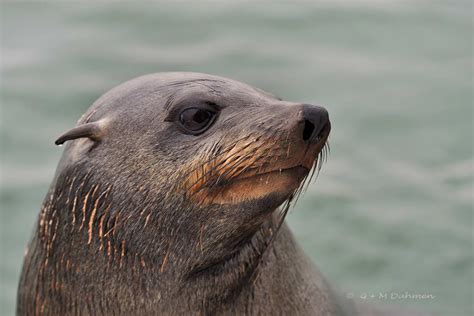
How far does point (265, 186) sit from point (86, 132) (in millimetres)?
942

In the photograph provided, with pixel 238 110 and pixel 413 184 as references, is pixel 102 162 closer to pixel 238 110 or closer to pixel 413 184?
pixel 238 110

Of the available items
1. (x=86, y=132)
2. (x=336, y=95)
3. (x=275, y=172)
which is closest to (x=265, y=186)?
(x=275, y=172)

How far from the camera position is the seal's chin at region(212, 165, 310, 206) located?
15.0 feet

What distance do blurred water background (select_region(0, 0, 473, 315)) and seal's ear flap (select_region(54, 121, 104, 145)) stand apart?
2.98 metres

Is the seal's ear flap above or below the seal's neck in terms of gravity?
above

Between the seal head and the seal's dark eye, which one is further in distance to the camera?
the seal's dark eye

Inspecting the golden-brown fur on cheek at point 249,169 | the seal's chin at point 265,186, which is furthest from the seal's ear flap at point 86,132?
the seal's chin at point 265,186

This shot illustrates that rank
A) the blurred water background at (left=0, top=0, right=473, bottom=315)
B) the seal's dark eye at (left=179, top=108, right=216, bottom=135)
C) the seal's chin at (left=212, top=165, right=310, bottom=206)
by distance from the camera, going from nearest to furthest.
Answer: the seal's chin at (left=212, top=165, right=310, bottom=206) → the seal's dark eye at (left=179, top=108, right=216, bottom=135) → the blurred water background at (left=0, top=0, right=473, bottom=315)

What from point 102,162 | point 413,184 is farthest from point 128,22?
point 102,162

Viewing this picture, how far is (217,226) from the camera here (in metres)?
4.73

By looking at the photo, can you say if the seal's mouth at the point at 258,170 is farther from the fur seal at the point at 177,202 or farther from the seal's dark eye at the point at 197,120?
the seal's dark eye at the point at 197,120

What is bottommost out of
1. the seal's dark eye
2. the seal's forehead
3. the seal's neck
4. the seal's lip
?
the seal's neck

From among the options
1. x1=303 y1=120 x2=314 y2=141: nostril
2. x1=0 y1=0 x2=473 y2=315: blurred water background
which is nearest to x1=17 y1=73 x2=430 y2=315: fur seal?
x1=303 y1=120 x2=314 y2=141: nostril

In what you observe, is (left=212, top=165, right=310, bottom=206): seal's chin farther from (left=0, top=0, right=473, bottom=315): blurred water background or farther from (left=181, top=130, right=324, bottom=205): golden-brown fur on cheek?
(left=0, top=0, right=473, bottom=315): blurred water background
